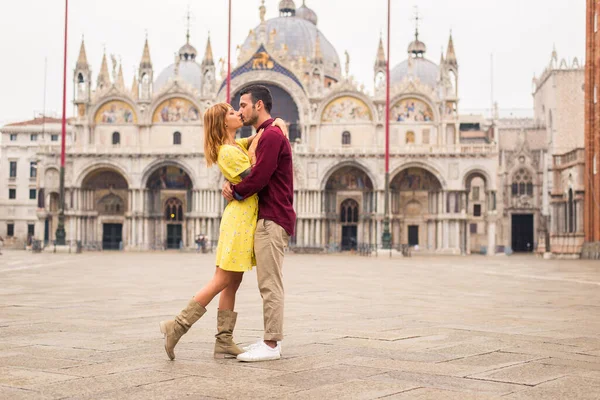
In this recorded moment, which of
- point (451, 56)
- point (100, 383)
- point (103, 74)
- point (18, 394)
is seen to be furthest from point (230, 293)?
point (103, 74)

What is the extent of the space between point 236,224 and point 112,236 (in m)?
52.7

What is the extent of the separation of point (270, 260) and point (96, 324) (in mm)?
2950

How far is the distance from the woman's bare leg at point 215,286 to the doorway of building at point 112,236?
52406 mm

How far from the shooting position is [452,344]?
24.0 feet

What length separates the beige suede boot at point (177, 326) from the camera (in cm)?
621

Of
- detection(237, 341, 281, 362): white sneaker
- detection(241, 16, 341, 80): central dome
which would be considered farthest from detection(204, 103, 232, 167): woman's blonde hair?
detection(241, 16, 341, 80): central dome

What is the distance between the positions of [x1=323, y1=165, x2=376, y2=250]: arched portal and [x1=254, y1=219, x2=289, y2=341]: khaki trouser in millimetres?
49190

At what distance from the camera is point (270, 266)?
6.62 m

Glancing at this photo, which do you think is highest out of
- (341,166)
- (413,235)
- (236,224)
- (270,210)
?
(341,166)

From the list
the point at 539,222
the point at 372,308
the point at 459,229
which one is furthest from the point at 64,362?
the point at 539,222

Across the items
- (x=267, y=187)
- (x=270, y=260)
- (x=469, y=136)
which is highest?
(x=469, y=136)

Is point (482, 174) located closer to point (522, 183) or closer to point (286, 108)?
point (286, 108)

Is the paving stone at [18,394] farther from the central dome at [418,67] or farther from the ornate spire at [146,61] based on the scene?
the central dome at [418,67]

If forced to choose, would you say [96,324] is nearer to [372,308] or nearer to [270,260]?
[270,260]
